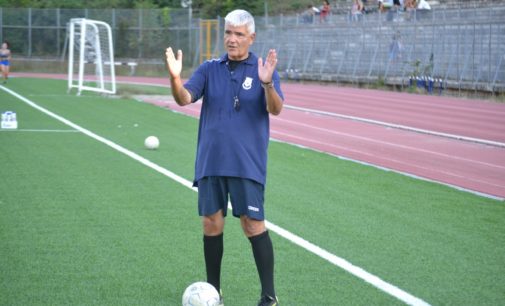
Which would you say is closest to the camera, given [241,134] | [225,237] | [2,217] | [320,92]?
[241,134]

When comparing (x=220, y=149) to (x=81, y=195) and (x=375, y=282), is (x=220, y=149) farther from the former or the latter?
(x=81, y=195)

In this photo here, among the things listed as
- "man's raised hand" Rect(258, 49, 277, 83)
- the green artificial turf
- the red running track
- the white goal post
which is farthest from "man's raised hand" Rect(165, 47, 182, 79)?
the white goal post

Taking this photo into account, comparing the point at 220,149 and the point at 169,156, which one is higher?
the point at 220,149

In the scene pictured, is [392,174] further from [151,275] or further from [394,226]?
[151,275]

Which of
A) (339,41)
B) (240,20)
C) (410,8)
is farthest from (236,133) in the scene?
(339,41)

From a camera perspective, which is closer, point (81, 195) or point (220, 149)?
A: point (220, 149)

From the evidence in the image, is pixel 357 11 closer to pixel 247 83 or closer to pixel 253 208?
pixel 247 83

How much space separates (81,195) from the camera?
10.5 metres

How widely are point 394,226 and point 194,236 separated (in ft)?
7.19

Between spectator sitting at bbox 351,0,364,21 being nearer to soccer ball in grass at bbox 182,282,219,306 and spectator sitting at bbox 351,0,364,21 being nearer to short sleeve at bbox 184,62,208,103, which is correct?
short sleeve at bbox 184,62,208,103

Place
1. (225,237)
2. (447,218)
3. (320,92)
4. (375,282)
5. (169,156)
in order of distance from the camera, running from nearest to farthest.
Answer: (375,282)
(225,237)
(447,218)
(169,156)
(320,92)

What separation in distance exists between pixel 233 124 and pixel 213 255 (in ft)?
3.18

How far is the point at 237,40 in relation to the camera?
225 inches

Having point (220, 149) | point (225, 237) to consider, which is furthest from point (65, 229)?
point (220, 149)
